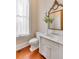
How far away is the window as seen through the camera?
3.81 meters

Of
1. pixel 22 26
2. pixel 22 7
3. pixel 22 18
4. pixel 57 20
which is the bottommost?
pixel 22 26

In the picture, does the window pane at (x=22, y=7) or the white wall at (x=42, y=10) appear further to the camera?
the window pane at (x=22, y=7)

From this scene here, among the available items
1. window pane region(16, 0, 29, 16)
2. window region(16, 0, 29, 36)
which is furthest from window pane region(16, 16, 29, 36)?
window pane region(16, 0, 29, 16)

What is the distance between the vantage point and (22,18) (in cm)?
398

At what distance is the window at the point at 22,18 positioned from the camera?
12.5 ft

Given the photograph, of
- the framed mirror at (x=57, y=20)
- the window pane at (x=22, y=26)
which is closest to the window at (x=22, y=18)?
the window pane at (x=22, y=26)

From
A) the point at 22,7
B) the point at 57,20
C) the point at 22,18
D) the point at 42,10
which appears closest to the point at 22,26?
the point at 22,18

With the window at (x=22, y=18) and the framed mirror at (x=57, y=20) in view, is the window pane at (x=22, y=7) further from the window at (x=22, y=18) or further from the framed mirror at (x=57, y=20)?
the framed mirror at (x=57, y=20)

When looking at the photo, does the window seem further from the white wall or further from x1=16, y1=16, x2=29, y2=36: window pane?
the white wall

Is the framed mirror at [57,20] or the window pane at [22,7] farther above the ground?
the window pane at [22,7]

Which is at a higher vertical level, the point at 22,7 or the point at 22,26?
the point at 22,7

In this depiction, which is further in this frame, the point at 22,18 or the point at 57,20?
the point at 22,18

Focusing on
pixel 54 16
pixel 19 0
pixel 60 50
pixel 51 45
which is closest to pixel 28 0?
pixel 19 0

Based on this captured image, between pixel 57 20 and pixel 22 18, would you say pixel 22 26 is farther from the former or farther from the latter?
pixel 57 20
